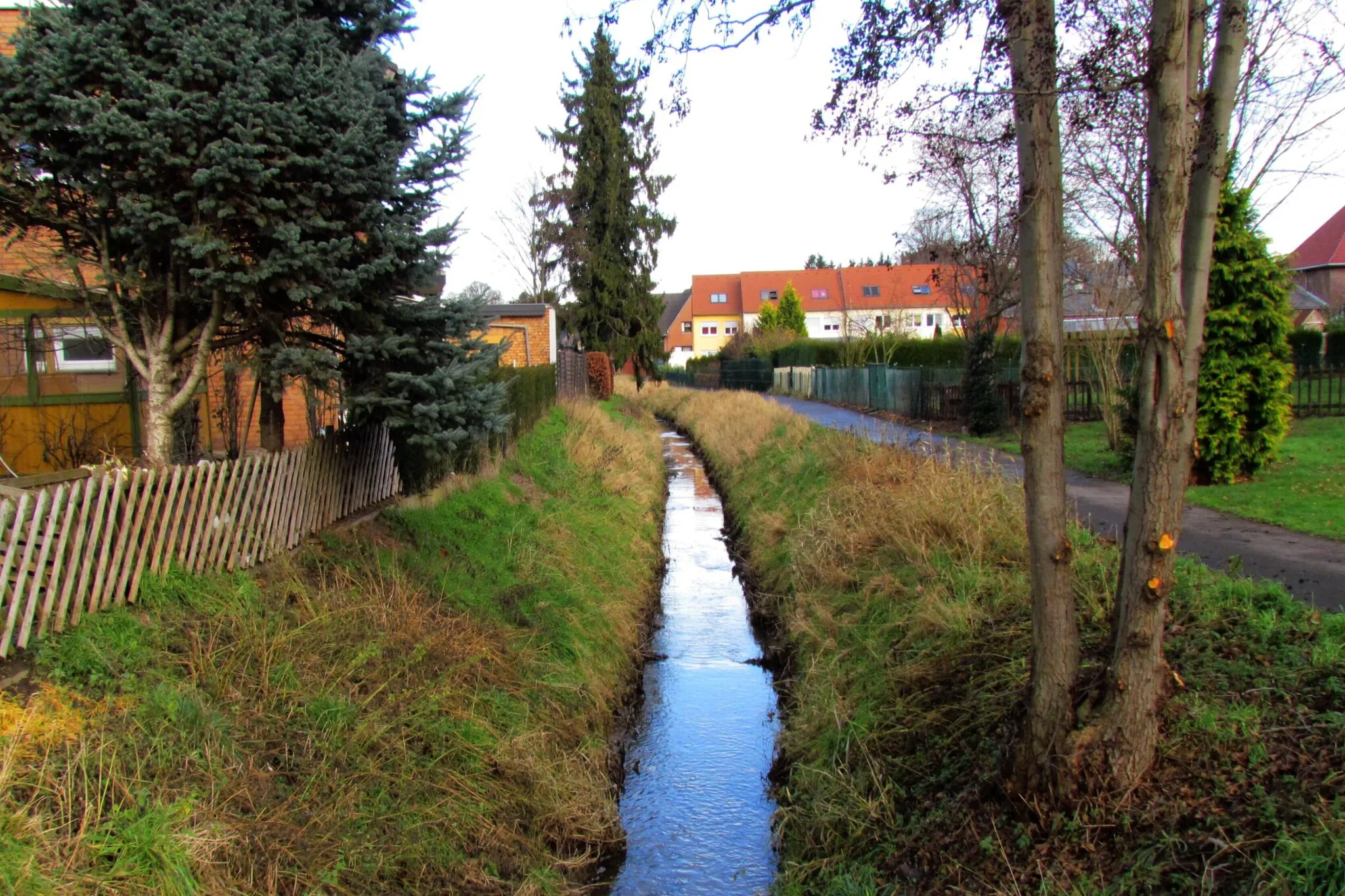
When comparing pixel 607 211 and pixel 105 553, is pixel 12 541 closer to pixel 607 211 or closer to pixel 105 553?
pixel 105 553

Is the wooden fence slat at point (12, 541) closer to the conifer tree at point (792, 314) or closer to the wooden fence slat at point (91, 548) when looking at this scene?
the wooden fence slat at point (91, 548)

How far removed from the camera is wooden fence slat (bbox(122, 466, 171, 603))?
5.17 meters

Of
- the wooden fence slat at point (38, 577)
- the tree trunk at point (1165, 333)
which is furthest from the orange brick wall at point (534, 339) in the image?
the tree trunk at point (1165, 333)

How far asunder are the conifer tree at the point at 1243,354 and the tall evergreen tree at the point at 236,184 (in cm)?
976

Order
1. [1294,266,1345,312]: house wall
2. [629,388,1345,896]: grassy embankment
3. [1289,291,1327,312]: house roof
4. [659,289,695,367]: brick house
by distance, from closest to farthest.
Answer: [629,388,1345,896]: grassy embankment
[1289,291,1327,312]: house roof
[1294,266,1345,312]: house wall
[659,289,695,367]: brick house

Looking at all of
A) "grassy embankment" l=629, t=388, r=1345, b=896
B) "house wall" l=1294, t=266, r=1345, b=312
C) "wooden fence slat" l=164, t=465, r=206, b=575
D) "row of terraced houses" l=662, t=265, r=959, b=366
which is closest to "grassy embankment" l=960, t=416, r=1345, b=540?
"grassy embankment" l=629, t=388, r=1345, b=896

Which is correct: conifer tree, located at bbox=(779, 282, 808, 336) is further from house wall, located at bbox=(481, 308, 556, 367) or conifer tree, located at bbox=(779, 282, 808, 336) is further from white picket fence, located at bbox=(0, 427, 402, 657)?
white picket fence, located at bbox=(0, 427, 402, 657)

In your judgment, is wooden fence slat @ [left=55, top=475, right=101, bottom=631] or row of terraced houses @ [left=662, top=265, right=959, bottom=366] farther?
row of terraced houses @ [left=662, top=265, right=959, bottom=366]

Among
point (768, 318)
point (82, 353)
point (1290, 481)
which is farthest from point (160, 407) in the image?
point (768, 318)

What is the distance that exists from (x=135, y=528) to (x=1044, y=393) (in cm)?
473

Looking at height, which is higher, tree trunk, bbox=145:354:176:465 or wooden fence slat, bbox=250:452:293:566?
tree trunk, bbox=145:354:176:465

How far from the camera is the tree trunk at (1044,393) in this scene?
4027 millimetres

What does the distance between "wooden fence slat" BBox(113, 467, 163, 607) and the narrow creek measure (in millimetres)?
3220

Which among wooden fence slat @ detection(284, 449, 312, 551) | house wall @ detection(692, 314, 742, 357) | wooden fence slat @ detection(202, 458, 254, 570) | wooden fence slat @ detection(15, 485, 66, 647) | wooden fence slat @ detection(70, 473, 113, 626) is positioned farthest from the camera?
house wall @ detection(692, 314, 742, 357)
